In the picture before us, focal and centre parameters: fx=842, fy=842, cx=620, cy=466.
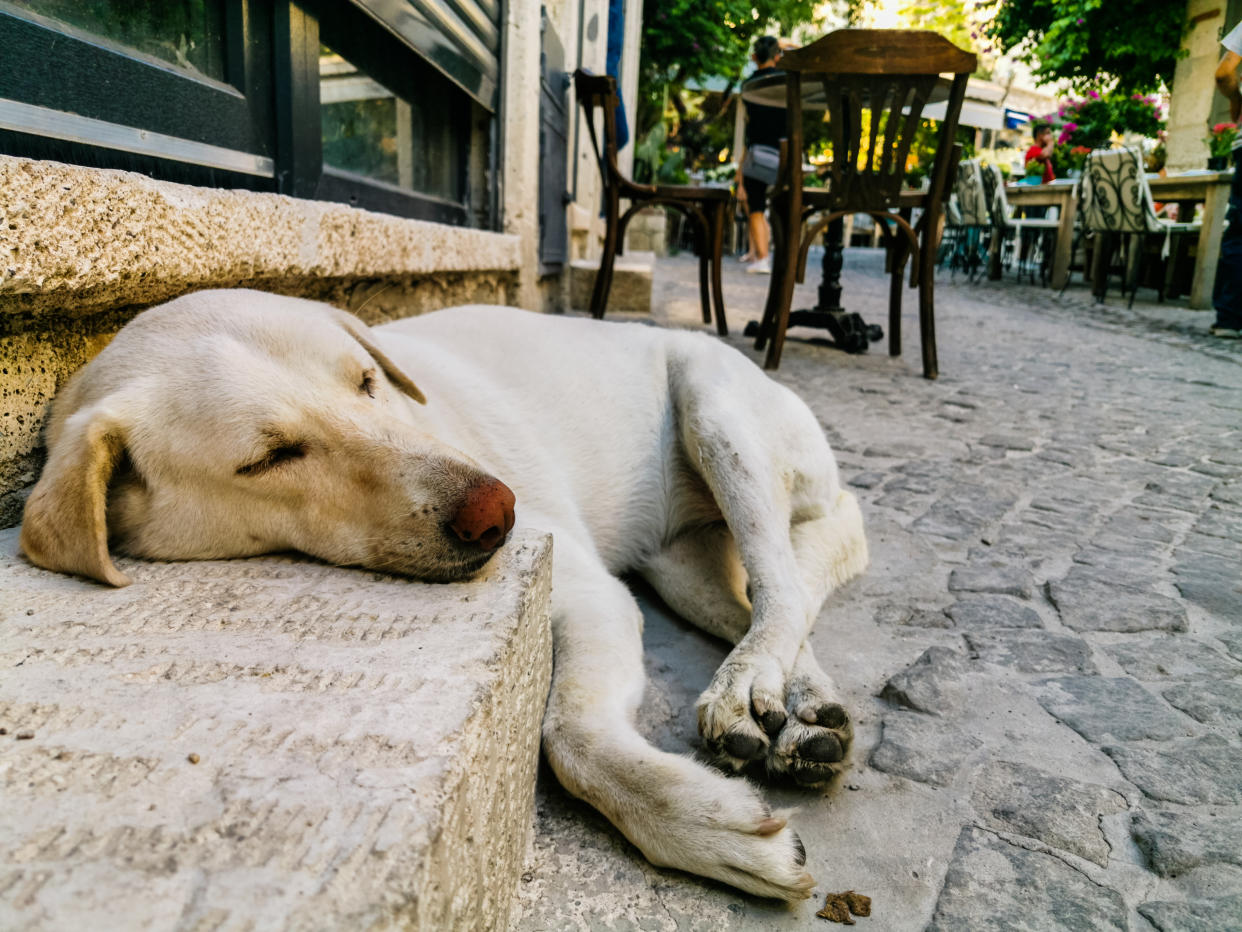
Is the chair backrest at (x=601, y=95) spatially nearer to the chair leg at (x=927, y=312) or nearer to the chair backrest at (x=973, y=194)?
the chair leg at (x=927, y=312)

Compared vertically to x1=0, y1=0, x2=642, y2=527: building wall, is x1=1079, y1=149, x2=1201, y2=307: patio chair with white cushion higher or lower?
higher

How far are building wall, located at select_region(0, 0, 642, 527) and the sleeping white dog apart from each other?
14cm

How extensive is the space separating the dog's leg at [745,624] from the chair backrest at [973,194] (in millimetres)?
14220

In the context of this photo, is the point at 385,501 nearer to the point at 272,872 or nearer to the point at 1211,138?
the point at 272,872

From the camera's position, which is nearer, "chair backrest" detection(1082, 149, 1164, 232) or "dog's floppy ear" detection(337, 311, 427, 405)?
"dog's floppy ear" detection(337, 311, 427, 405)

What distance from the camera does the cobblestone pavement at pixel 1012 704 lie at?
4.48 ft

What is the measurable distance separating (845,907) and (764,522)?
43.1 inches

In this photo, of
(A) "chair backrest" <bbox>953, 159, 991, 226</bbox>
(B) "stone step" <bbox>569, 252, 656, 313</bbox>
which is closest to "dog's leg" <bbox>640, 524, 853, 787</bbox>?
(B) "stone step" <bbox>569, 252, 656, 313</bbox>

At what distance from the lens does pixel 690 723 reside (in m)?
1.88

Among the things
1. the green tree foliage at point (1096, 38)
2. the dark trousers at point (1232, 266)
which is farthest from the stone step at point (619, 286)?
the green tree foliage at point (1096, 38)

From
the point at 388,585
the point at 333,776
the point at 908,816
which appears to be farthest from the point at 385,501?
the point at 908,816

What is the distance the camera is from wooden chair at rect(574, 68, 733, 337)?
628 centimetres

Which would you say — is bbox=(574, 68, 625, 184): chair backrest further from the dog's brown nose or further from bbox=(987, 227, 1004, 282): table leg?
bbox=(987, 227, 1004, 282): table leg

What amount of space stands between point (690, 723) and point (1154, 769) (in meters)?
0.94
